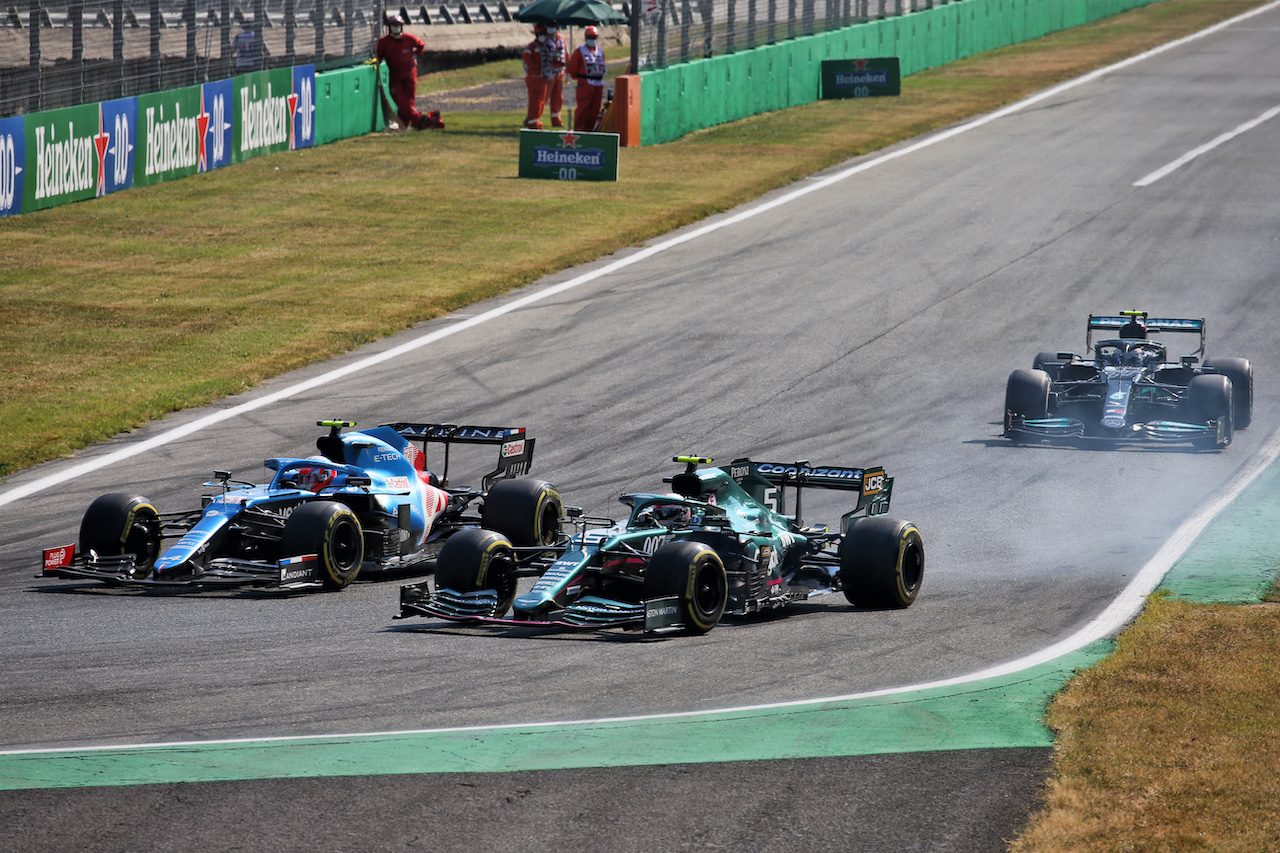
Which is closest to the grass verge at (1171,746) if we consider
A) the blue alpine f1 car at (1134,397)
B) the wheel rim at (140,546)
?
the blue alpine f1 car at (1134,397)

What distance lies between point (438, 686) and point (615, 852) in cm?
296

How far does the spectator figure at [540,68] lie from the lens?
1523 inches

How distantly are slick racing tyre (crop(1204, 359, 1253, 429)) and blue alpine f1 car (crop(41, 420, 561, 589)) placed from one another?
9135 mm

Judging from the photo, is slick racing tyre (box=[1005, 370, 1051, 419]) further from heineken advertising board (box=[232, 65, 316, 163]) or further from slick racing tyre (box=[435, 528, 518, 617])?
heineken advertising board (box=[232, 65, 316, 163])

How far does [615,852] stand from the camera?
767 cm

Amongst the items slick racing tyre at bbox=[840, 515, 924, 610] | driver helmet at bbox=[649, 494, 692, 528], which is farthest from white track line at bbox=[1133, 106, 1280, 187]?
driver helmet at bbox=[649, 494, 692, 528]

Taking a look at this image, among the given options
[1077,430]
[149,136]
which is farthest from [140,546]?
[149,136]

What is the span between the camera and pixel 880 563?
12781mm

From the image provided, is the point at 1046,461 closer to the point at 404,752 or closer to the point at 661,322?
the point at 661,322

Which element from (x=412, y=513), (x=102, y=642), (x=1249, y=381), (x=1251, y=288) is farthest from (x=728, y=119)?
(x=102, y=642)

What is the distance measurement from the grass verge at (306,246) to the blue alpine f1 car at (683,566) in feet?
27.1

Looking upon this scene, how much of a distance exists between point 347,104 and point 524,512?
89.2 ft

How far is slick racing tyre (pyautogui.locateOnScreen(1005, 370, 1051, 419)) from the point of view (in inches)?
764

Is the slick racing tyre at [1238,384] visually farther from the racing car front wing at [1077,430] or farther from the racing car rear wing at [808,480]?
the racing car rear wing at [808,480]
